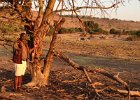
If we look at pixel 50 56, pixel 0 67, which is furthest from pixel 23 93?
pixel 0 67

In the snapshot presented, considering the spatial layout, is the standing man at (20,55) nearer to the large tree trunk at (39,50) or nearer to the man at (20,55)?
the man at (20,55)

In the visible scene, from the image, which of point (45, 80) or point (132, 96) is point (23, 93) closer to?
point (45, 80)

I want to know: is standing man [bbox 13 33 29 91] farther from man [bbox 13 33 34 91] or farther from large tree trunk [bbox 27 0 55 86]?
large tree trunk [bbox 27 0 55 86]

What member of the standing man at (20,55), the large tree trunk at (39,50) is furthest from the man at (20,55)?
the large tree trunk at (39,50)

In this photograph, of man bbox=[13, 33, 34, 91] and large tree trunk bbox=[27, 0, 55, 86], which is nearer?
man bbox=[13, 33, 34, 91]

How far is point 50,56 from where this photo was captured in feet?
44.7

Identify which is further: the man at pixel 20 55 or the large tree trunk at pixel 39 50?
the large tree trunk at pixel 39 50

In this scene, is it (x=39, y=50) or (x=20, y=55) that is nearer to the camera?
(x=20, y=55)

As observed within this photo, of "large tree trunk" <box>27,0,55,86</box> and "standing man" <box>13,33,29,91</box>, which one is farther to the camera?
"large tree trunk" <box>27,0,55,86</box>

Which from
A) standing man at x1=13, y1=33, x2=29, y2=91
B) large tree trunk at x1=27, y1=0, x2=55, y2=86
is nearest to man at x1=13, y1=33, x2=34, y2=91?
standing man at x1=13, y1=33, x2=29, y2=91

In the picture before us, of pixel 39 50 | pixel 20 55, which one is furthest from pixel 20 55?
pixel 39 50

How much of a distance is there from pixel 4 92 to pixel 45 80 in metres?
1.54

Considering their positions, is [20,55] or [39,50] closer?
[20,55]

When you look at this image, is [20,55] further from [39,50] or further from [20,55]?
[39,50]
